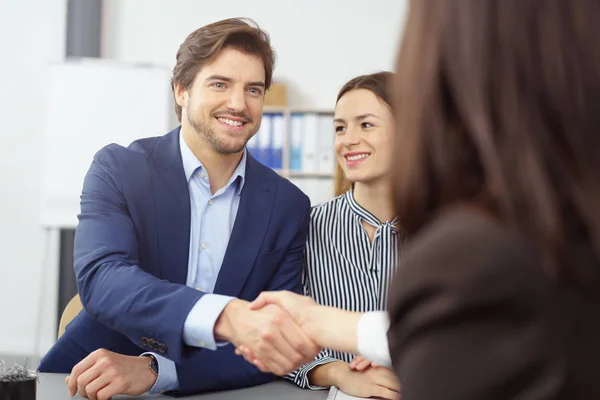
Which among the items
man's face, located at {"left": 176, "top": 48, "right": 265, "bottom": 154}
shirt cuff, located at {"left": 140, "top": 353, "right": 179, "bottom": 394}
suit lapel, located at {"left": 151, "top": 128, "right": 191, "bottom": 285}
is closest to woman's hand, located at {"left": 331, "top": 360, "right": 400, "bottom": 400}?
shirt cuff, located at {"left": 140, "top": 353, "right": 179, "bottom": 394}

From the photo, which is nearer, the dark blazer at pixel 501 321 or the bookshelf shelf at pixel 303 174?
the dark blazer at pixel 501 321

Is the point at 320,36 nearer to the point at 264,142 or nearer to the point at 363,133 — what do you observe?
the point at 264,142

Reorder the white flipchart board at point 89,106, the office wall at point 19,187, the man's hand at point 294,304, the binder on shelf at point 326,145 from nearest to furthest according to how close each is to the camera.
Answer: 1. the man's hand at point 294,304
2. the white flipchart board at point 89,106
3. the binder on shelf at point 326,145
4. the office wall at point 19,187

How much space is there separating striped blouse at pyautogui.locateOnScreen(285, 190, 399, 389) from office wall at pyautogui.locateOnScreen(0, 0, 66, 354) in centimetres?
350

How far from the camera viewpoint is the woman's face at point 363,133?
243 centimetres

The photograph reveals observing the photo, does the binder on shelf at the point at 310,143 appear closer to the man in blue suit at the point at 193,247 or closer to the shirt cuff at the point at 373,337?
the man in blue suit at the point at 193,247

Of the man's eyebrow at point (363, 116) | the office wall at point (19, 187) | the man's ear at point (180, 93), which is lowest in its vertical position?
the office wall at point (19, 187)

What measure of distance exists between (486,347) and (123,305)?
4.05 ft

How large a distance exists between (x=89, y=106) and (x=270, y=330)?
3.36 metres

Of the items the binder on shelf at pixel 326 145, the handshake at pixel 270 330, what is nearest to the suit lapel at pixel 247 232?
the handshake at pixel 270 330

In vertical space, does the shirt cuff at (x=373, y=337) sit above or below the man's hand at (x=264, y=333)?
above

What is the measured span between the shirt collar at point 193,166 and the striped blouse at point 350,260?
30 cm

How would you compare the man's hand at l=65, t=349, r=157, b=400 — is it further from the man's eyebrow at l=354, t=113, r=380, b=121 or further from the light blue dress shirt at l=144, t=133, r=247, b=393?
the man's eyebrow at l=354, t=113, r=380, b=121

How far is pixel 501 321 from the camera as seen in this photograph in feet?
2.22
